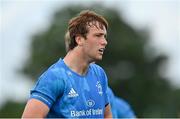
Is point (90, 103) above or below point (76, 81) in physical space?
below

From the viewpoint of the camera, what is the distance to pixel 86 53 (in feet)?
35.3

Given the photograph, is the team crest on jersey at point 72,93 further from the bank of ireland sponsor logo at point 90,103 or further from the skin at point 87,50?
the skin at point 87,50

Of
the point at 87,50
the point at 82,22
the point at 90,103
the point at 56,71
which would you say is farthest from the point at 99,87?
the point at 82,22

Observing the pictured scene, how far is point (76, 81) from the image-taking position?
10695 millimetres

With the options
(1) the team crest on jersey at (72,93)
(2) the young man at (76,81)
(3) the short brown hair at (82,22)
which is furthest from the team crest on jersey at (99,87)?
(3) the short brown hair at (82,22)

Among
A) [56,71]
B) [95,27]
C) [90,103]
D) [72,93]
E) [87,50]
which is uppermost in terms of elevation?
[95,27]

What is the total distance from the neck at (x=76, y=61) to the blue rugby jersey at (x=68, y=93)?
0.06m

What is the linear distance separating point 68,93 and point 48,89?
0.24 meters

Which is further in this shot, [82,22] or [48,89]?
[82,22]

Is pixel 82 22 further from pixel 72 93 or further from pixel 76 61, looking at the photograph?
pixel 72 93

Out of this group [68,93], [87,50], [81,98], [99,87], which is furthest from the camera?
[99,87]

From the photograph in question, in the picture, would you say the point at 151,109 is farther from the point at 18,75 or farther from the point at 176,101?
the point at 18,75

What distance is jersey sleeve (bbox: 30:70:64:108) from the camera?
409 inches

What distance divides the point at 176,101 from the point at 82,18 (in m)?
42.4
